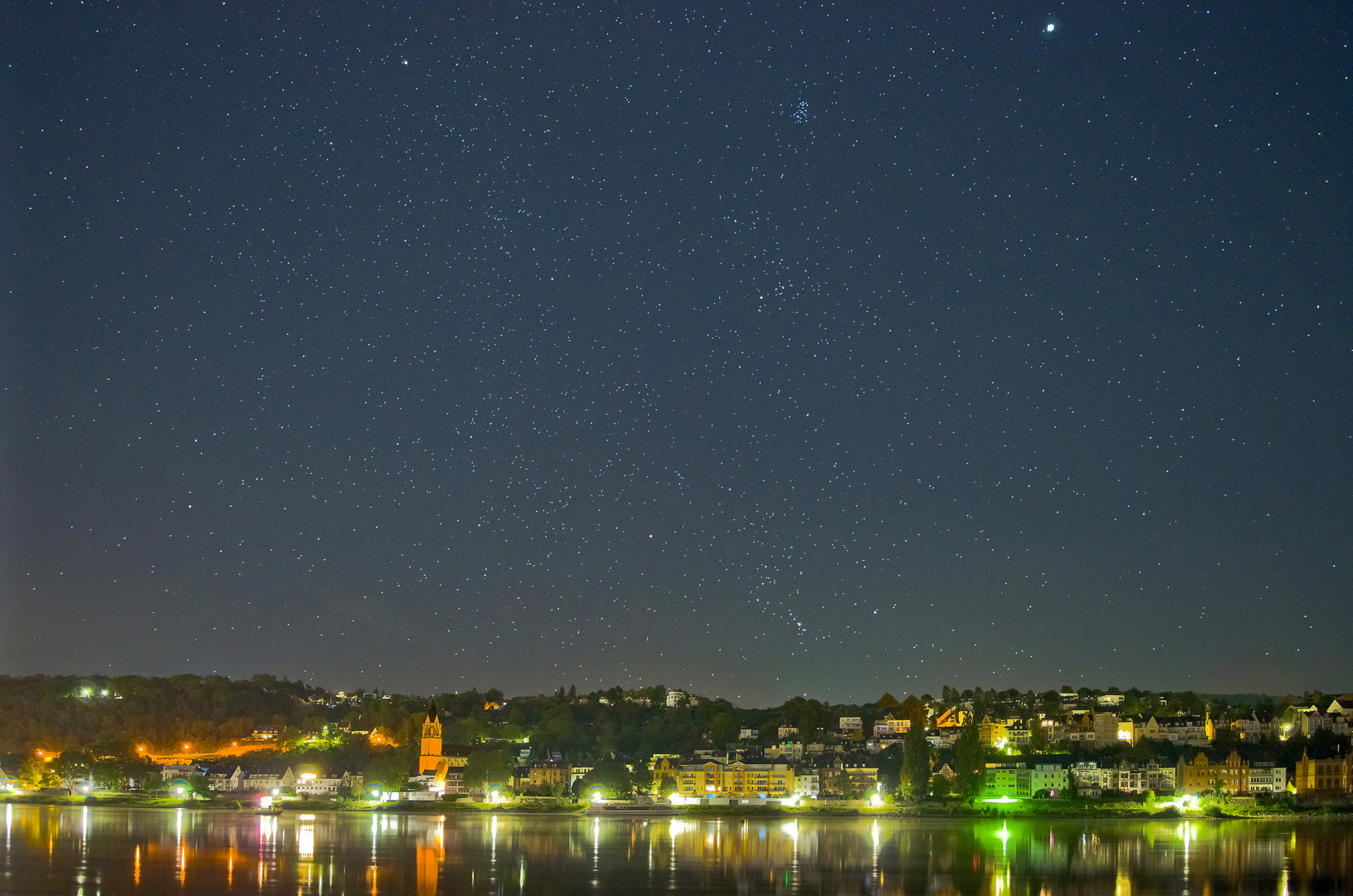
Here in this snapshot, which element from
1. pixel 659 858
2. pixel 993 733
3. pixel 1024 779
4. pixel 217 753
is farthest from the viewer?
pixel 217 753

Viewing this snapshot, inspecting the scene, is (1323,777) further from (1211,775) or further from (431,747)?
(431,747)

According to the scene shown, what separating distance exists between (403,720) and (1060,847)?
9184cm

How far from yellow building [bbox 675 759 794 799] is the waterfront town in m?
0.15

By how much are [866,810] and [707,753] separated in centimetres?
2943

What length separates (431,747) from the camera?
106 metres

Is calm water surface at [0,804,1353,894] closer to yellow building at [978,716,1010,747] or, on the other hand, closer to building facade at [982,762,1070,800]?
building facade at [982,762,1070,800]

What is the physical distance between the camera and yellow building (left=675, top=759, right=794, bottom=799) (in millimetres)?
95875

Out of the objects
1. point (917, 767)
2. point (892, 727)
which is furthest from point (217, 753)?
point (917, 767)

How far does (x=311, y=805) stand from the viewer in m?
84.8

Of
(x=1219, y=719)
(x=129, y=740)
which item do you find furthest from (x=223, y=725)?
(x=1219, y=719)

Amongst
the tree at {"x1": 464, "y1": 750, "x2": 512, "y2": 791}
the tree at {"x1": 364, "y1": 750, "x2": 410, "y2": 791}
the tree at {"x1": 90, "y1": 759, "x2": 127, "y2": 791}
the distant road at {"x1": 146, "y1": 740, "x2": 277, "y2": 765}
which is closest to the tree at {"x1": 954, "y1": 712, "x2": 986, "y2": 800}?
the tree at {"x1": 464, "y1": 750, "x2": 512, "y2": 791}

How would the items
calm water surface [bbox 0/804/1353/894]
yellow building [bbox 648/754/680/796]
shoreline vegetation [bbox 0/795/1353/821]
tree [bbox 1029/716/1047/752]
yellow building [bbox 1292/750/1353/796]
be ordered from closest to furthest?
calm water surface [bbox 0/804/1353/894] → shoreline vegetation [bbox 0/795/1353/821] → yellow building [bbox 1292/750/1353/796] → yellow building [bbox 648/754/680/796] → tree [bbox 1029/716/1047/752]

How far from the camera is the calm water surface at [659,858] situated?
106 ft

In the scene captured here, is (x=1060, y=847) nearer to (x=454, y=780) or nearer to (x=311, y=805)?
(x=311, y=805)
